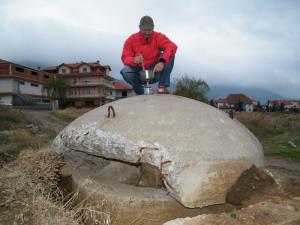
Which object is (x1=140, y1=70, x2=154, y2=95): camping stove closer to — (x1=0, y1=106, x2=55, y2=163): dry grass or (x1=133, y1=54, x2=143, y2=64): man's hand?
(x1=133, y1=54, x2=143, y2=64): man's hand

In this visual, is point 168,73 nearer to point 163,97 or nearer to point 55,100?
point 163,97

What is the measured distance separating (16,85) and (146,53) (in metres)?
43.5

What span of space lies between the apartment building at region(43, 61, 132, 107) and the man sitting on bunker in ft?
153

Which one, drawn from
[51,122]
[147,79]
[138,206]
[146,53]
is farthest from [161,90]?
[51,122]

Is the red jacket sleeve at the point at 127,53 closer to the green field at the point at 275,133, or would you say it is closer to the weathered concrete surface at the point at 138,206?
the weathered concrete surface at the point at 138,206

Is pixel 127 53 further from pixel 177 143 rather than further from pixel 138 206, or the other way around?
pixel 138 206

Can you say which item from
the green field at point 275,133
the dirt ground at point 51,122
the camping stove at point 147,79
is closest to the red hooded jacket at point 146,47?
the camping stove at point 147,79

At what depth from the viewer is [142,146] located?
13.3 ft

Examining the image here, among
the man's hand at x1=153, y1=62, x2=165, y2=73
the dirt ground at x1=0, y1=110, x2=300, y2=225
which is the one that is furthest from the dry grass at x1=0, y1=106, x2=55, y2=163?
the man's hand at x1=153, y1=62, x2=165, y2=73

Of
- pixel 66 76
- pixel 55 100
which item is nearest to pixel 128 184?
pixel 55 100

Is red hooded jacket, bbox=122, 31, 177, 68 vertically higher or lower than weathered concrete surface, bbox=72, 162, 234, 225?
higher

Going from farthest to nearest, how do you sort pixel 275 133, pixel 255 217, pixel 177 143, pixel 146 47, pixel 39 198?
pixel 275 133
pixel 146 47
pixel 177 143
pixel 39 198
pixel 255 217

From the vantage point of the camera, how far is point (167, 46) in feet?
18.4

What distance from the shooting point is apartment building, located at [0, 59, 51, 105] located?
148 ft
